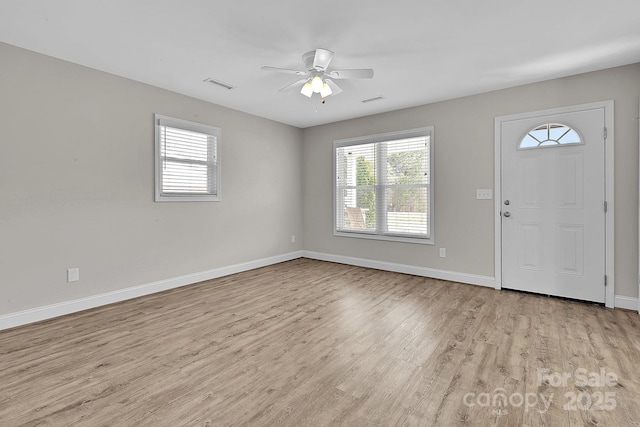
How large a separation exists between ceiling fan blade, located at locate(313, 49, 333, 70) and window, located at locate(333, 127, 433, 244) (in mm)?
2241

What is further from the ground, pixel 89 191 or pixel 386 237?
pixel 89 191

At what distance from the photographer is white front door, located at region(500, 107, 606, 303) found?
11.1 feet

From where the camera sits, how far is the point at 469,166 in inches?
167

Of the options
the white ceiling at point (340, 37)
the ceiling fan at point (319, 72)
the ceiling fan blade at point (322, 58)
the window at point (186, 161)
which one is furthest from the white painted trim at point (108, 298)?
the ceiling fan blade at point (322, 58)

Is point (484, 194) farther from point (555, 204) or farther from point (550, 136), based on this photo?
point (550, 136)

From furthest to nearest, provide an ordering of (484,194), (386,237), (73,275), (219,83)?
1. (386,237)
2. (484,194)
3. (219,83)
4. (73,275)

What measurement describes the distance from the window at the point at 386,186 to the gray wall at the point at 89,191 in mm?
1952

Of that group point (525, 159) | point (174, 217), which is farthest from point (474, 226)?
point (174, 217)

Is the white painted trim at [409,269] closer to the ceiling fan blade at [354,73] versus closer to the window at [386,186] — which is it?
the window at [386,186]

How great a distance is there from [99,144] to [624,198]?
18.6 feet

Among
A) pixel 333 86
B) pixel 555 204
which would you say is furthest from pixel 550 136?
pixel 333 86

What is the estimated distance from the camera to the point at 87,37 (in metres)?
2.70

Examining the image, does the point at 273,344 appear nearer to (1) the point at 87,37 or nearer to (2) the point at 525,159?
(1) the point at 87,37

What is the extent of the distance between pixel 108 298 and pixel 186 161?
191 centimetres
